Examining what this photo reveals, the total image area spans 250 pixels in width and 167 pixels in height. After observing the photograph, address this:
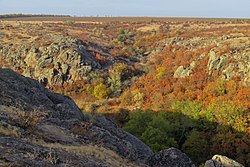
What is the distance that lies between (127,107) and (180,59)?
678 inches

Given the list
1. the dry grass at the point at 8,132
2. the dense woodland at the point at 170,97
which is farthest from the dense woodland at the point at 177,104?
the dry grass at the point at 8,132

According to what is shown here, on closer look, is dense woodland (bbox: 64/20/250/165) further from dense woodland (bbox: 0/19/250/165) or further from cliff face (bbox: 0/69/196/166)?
cliff face (bbox: 0/69/196/166)

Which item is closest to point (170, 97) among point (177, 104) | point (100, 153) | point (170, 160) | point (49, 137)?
point (177, 104)

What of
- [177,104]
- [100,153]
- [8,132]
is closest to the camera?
[8,132]

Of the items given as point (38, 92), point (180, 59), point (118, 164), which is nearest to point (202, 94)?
point (180, 59)

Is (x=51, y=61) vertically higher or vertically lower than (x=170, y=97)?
higher


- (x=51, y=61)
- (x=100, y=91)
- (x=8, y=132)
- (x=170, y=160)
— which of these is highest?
(x=8, y=132)

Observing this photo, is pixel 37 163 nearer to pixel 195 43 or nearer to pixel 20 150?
pixel 20 150

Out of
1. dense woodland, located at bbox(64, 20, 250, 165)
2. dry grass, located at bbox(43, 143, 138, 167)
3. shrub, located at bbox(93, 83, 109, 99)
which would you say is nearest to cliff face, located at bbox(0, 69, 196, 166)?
dry grass, located at bbox(43, 143, 138, 167)

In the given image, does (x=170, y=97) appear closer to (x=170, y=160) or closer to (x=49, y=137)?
(x=170, y=160)

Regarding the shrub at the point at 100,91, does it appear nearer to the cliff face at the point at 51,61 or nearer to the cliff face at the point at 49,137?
the cliff face at the point at 51,61

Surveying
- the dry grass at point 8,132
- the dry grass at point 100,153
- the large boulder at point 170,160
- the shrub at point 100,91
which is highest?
the dry grass at point 8,132

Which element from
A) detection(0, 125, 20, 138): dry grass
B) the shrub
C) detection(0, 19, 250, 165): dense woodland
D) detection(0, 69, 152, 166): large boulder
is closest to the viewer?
detection(0, 125, 20, 138): dry grass

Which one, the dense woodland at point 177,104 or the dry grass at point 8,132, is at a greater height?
the dry grass at point 8,132
